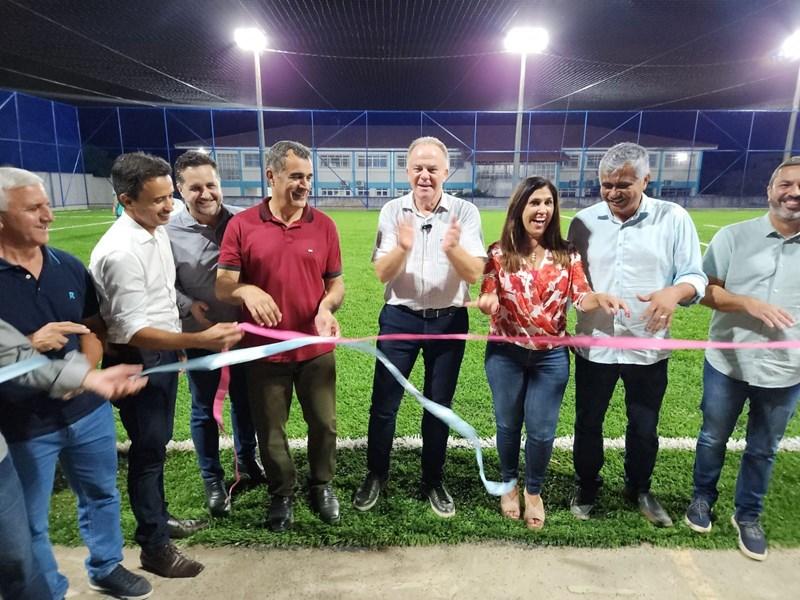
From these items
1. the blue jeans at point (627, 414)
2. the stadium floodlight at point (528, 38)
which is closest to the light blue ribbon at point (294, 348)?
the blue jeans at point (627, 414)

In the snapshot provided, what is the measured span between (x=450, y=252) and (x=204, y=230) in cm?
135

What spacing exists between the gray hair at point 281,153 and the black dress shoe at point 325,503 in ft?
5.85

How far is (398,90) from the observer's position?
22.8 metres

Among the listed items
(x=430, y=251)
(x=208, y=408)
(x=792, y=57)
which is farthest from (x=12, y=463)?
(x=792, y=57)

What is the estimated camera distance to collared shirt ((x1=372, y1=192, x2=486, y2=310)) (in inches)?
106

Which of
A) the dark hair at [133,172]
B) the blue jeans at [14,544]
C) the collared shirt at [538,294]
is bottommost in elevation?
the blue jeans at [14,544]

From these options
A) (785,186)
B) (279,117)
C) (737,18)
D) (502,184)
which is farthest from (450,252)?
(279,117)

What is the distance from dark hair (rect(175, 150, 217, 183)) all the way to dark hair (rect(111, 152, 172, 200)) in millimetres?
402

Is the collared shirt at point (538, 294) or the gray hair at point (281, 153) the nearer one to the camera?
the gray hair at point (281, 153)

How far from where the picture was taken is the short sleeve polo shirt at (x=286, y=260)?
2.49 m

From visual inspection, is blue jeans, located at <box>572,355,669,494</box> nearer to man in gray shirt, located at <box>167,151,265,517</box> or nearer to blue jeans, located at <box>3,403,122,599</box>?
man in gray shirt, located at <box>167,151,265,517</box>

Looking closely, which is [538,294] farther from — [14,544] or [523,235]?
[14,544]

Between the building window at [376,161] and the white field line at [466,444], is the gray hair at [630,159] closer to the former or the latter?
the white field line at [466,444]

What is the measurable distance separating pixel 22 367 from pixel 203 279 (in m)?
1.10
